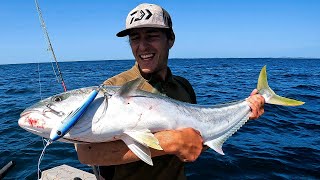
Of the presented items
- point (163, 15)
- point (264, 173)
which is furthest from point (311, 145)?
point (163, 15)

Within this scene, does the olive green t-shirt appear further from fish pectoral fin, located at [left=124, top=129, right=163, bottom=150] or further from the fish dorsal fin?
fish pectoral fin, located at [left=124, top=129, right=163, bottom=150]

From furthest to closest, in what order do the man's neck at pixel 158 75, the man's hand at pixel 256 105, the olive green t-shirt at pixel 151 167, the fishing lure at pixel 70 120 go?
the man's hand at pixel 256 105
the man's neck at pixel 158 75
the olive green t-shirt at pixel 151 167
the fishing lure at pixel 70 120

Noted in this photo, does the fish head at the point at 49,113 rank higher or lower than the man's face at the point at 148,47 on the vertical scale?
lower

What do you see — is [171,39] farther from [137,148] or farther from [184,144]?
[137,148]

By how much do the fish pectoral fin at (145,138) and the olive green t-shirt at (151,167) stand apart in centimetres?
67

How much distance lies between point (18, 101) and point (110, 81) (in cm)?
1939

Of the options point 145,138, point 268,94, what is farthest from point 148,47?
point 268,94

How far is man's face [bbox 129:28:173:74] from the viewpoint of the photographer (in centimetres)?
369

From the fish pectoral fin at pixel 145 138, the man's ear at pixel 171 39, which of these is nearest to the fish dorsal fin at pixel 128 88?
the fish pectoral fin at pixel 145 138

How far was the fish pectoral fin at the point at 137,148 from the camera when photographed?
2.90m

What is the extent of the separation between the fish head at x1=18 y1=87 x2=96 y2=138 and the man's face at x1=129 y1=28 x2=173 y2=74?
0.99 metres

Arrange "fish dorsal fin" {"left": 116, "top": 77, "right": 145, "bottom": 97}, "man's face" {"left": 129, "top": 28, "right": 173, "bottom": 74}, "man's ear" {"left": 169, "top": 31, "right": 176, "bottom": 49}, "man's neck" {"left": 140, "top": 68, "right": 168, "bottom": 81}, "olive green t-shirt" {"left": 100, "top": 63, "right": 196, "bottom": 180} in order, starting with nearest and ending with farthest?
"fish dorsal fin" {"left": 116, "top": 77, "right": 145, "bottom": 97}, "olive green t-shirt" {"left": 100, "top": 63, "right": 196, "bottom": 180}, "man's face" {"left": 129, "top": 28, "right": 173, "bottom": 74}, "man's neck" {"left": 140, "top": 68, "right": 168, "bottom": 81}, "man's ear" {"left": 169, "top": 31, "right": 176, "bottom": 49}

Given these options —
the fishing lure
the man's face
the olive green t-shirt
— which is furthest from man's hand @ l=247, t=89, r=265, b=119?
the fishing lure

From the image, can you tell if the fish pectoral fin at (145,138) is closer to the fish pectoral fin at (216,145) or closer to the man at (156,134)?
the man at (156,134)
